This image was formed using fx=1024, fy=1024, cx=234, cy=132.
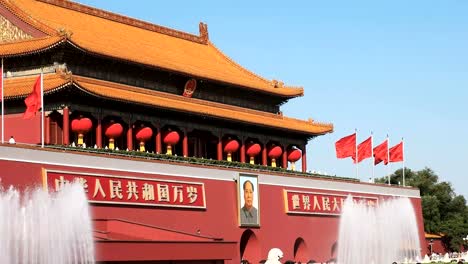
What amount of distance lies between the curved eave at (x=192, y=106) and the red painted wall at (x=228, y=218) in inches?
148

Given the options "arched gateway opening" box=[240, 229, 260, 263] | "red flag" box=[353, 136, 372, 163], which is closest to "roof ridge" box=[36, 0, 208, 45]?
"red flag" box=[353, 136, 372, 163]

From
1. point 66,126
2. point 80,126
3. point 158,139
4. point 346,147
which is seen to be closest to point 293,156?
point 346,147

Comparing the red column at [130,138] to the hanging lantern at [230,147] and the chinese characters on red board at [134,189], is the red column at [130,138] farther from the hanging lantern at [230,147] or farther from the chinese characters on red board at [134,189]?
the hanging lantern at [230,147]

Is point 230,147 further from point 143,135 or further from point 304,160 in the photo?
point 304,160

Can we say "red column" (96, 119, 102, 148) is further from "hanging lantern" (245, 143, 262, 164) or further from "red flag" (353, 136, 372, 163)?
"red flag" (353, 136, 372, 163)

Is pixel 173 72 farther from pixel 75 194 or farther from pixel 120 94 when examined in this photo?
pixel 75 194

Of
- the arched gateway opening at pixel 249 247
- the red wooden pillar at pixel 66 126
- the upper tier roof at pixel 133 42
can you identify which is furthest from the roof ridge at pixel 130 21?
the arched gateway opening at pixel 249 247

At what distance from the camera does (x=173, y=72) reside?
44125mm

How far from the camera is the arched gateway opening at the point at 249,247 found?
1690 inches

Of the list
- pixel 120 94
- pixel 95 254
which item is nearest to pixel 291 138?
pixel 120 94

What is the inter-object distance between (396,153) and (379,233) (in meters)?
6.28

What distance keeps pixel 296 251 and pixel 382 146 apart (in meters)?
8.69

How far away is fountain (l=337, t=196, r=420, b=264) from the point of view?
151 ft

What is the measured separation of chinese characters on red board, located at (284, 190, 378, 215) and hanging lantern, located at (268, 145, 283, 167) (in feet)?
10.7
